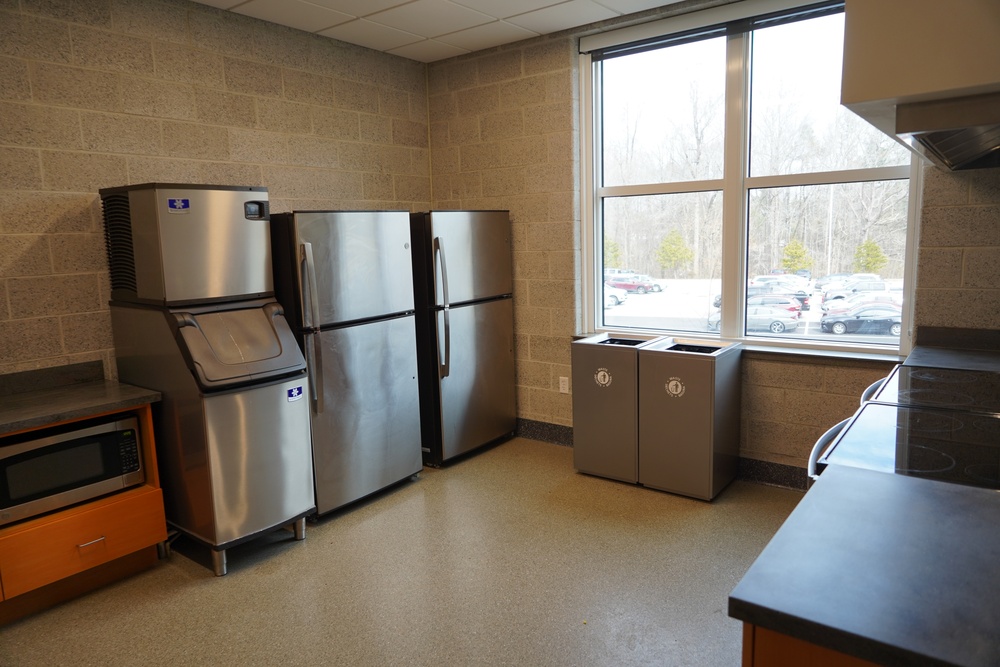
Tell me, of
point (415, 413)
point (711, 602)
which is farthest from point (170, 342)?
point (711, 602)

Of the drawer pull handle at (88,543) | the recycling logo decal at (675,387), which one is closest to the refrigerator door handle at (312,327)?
the drawer pull handle at (88,543)

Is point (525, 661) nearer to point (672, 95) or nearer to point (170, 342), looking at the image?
point (170, 342)

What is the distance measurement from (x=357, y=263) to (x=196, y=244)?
2.60ft

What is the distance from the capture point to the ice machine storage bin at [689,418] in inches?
128

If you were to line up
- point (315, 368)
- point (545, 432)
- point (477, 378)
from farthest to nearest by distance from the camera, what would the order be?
1. point (545, 432)
2. point (477, 378)
3. point (315, 368)

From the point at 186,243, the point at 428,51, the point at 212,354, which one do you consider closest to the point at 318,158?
the point at 428,51

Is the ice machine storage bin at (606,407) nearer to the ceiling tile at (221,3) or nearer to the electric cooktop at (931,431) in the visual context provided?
the electric cooktop at (931,431)

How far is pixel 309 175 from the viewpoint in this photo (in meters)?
3.81

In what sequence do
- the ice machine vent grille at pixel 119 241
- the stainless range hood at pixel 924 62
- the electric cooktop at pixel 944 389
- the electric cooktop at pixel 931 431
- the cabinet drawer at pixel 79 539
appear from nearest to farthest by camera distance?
the stainless range hood at pixel 924 62 → the electric cooktop at pixel 931 431 → the electric cooktop at pixel 944 389 → the cabinet drawer at pixel 79 539 → the ice machine vent grille at pixel 119 241

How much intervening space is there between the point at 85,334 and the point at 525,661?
2370 mm

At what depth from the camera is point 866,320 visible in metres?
3.28

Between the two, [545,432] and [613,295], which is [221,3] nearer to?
[613,295]

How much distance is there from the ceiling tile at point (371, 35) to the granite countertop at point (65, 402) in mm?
2205

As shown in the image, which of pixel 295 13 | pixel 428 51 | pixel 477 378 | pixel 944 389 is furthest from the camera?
pixel 428 51
